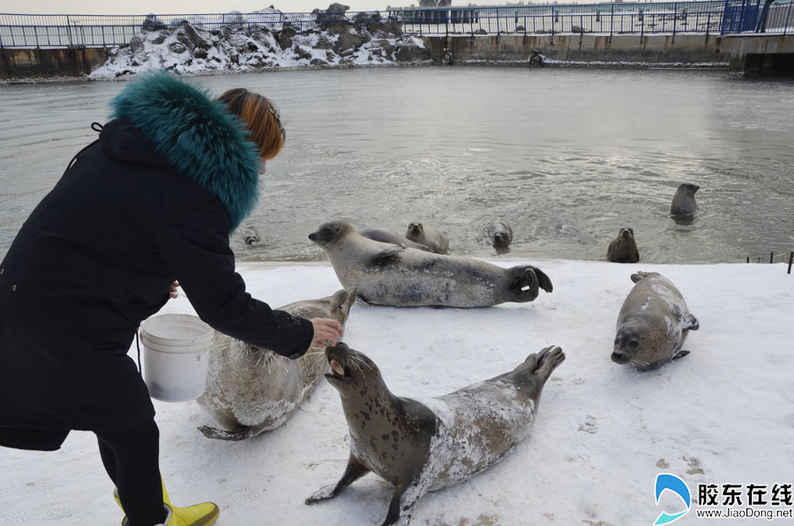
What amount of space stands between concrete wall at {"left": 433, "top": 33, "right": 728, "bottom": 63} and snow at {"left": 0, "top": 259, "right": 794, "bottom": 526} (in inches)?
1312

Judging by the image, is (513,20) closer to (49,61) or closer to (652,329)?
(49,61)

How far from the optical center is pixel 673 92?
83.6ft

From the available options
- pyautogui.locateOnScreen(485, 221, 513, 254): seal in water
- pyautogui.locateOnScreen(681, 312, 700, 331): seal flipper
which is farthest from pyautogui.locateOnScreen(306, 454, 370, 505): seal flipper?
pyautogui.locateOnScreen(485, 221, 513, 254): seal in water

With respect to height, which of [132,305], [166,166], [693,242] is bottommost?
[693,242]

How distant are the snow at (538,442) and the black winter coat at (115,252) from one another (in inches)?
38.7

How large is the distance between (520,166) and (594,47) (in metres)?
29.9

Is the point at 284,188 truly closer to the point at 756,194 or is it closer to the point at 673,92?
the point at 756,194

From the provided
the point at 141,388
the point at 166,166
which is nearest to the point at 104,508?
the point at 141,388

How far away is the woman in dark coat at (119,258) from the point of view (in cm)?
181

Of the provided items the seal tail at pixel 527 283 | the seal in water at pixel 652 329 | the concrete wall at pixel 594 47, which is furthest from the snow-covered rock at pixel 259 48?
the seal in water at pixel 652 329

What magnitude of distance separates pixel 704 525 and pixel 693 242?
649cm

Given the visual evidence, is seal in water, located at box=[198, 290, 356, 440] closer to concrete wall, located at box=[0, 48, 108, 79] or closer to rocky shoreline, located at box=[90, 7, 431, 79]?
rocky shoreline, located at box=[90, 7, 431, 79]

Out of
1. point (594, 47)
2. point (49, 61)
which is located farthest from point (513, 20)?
point (49, 61)

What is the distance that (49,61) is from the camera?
114 ft
